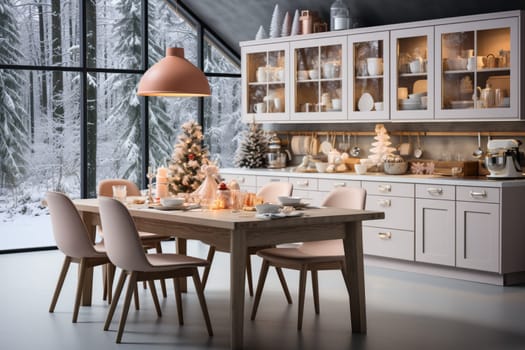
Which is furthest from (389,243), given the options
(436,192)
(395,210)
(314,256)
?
(314,256)

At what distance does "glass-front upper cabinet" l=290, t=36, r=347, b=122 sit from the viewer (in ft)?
25.8

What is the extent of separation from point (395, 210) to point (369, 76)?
49.5 inches

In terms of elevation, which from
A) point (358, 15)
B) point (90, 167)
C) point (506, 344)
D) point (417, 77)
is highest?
point (358, 15)

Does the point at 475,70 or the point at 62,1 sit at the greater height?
the point at 62,1

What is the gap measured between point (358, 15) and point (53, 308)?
3.93 metres

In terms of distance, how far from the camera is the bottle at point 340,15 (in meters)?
7.84

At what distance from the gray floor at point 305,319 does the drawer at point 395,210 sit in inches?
Result: 17.9

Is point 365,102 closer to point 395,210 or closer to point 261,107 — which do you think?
point 395,210

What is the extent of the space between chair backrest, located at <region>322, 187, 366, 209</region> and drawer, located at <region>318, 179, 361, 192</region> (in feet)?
5.62

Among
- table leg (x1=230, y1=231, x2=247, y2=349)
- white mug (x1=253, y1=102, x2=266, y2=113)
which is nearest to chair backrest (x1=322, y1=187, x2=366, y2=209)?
table leg (x1=230, y1=231, x2=247, y2=349)

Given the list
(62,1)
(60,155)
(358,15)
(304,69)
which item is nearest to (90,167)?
(60,155)

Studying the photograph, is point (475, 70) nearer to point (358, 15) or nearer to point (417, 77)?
point (417, 77)

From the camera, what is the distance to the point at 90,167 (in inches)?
339

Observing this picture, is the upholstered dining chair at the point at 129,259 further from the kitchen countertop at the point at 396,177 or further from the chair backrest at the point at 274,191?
the kitchen countertop at the point at 396,177
